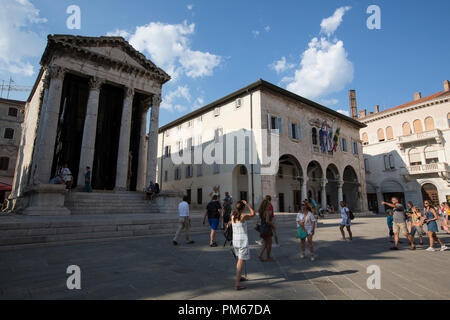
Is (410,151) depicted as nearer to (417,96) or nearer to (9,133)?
(417,96)

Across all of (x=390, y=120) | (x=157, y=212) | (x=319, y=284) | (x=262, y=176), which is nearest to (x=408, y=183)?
(x=390, y=120)

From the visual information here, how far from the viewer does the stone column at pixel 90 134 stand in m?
14.8

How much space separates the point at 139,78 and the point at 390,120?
33463mm

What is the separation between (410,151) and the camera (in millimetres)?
31562

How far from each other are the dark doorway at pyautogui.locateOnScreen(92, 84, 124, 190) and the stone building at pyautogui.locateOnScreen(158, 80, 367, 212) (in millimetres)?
9508

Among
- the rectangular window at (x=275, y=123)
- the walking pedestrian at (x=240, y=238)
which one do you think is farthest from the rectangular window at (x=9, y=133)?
the walking pedestrian at (x=240, y=238)

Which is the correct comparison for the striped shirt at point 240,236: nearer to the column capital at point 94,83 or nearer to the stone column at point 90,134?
the stone column at point 90,134

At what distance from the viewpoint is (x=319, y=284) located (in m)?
4.06

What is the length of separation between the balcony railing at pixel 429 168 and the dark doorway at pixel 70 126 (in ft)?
120

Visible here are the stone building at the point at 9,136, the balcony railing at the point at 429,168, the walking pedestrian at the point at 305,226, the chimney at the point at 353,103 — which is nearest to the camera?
the walking pedestrian at the point at 305,226

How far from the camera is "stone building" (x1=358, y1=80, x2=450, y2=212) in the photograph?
95.1 ft

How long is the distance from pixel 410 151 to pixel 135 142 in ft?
110

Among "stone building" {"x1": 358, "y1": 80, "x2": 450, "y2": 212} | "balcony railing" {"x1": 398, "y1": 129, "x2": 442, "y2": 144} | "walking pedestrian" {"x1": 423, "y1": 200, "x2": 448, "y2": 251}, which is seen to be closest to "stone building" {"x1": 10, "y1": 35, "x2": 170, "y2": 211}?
"walking pedestrian" {"x1": 423, "y1": 200, "x2": 448, "y2": 251}

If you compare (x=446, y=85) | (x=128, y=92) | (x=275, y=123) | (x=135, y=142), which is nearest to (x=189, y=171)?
(x=135, y=142)
